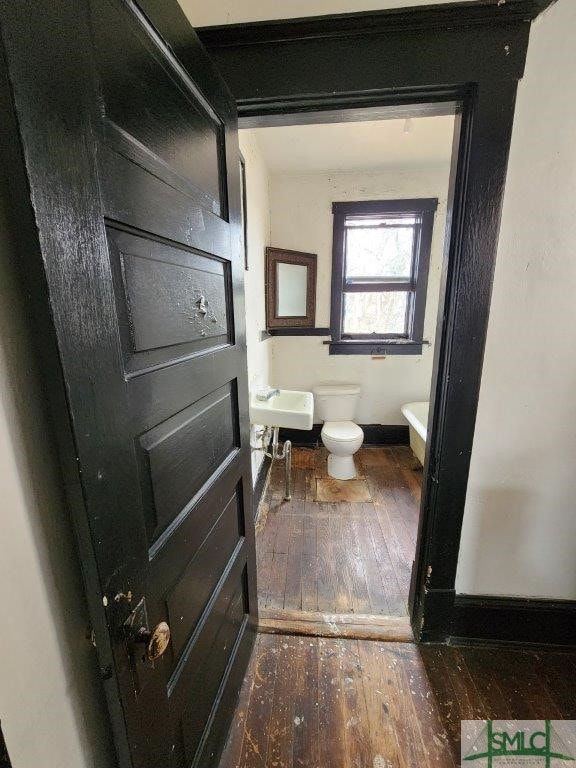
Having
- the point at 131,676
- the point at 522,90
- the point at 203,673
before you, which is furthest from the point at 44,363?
the point at 522,90

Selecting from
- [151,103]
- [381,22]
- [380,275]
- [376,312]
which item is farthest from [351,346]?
[151,103]

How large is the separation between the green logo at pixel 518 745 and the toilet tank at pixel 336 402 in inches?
82.1

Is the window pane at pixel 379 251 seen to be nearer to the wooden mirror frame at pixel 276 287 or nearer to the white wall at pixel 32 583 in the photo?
the wooden mirror frame at pixel 276 287

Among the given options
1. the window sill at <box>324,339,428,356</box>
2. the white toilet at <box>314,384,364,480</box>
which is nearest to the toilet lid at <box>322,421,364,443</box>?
the white toilet at <box>314,384,364,480</box>

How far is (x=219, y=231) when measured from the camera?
2.67ft

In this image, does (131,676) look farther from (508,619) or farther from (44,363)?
(508,619)

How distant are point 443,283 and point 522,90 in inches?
22.0

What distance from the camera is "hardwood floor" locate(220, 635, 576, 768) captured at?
0.94m

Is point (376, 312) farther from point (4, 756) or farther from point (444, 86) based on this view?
point (4, 756)

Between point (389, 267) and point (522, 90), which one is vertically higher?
point (522, 90)

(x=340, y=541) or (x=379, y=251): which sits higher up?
(x=379, y=251)

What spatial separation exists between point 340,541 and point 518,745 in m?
1.01

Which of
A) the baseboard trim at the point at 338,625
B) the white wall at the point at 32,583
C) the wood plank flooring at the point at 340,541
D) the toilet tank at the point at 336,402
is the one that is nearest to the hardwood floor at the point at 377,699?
the baseboard trim at the point at 338,625

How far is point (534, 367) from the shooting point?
1041mm
